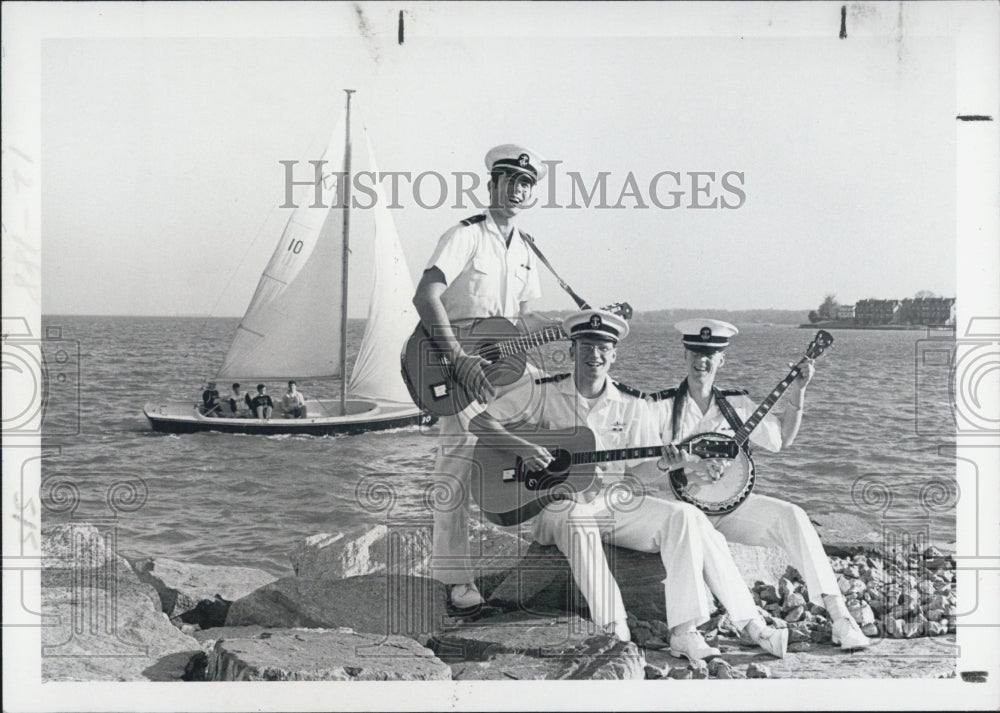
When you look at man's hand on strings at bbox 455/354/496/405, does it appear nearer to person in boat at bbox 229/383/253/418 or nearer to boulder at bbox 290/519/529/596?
boulder at bbox 290/519/529/596

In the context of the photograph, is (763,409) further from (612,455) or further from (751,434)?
(612,455)

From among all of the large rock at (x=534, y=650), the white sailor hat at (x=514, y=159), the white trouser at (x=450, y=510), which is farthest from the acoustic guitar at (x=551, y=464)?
the white sailor hat at (x=514, y=159)

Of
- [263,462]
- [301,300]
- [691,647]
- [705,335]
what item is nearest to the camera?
[691,647]

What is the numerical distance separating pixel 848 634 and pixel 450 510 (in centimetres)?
203

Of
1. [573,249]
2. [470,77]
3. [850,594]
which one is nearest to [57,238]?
[470,77]

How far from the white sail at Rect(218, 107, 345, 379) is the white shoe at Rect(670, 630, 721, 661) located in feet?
6.99

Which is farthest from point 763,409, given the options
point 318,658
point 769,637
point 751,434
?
point 318,658

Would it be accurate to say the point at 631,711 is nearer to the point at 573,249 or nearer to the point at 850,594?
the point at 850,594

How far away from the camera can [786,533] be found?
5.94 metres

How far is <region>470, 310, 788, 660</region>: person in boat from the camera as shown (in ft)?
19.0

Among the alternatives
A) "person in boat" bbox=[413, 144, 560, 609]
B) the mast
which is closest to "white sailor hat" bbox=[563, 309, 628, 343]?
"person in boat" bbox=[413, 144, 560, 609]

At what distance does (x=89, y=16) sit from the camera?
5.94 metres

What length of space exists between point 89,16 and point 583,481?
10.9 ft

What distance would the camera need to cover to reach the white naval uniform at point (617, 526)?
5746 mm
